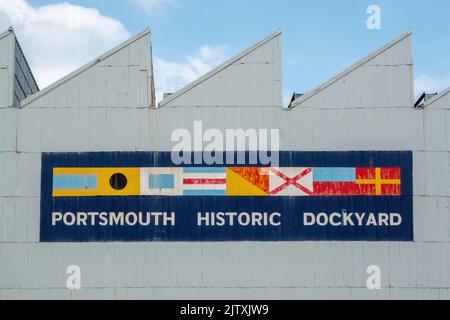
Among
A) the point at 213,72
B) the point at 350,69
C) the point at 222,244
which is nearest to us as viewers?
the point at 222,244

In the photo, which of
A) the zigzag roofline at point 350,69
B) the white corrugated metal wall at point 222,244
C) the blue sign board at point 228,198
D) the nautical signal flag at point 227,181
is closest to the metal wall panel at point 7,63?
the white corrugated metal wall at point 222,244

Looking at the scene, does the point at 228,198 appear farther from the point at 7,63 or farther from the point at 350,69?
the point at 7,63

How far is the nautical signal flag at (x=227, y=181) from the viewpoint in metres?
18.4

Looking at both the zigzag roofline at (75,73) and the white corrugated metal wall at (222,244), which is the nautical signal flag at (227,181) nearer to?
the white corrugated metal wall at (222,244)

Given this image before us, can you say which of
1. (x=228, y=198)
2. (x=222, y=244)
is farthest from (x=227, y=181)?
(x=222, y=244)

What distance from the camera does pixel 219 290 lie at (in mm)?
18234

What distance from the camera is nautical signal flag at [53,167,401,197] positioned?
18.4m

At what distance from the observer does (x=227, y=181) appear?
1852 centimetres

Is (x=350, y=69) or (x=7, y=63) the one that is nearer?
(x=7, y=63)

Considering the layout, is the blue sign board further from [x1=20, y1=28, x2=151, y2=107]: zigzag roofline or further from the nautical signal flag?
[x1=20, y1=28, x2=151, y2=107]: zigzag roofline

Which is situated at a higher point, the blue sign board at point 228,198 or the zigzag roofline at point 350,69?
the zigzag roofline at point 350,69

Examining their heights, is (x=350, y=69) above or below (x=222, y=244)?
above

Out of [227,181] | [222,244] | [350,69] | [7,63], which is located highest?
[7,63]
